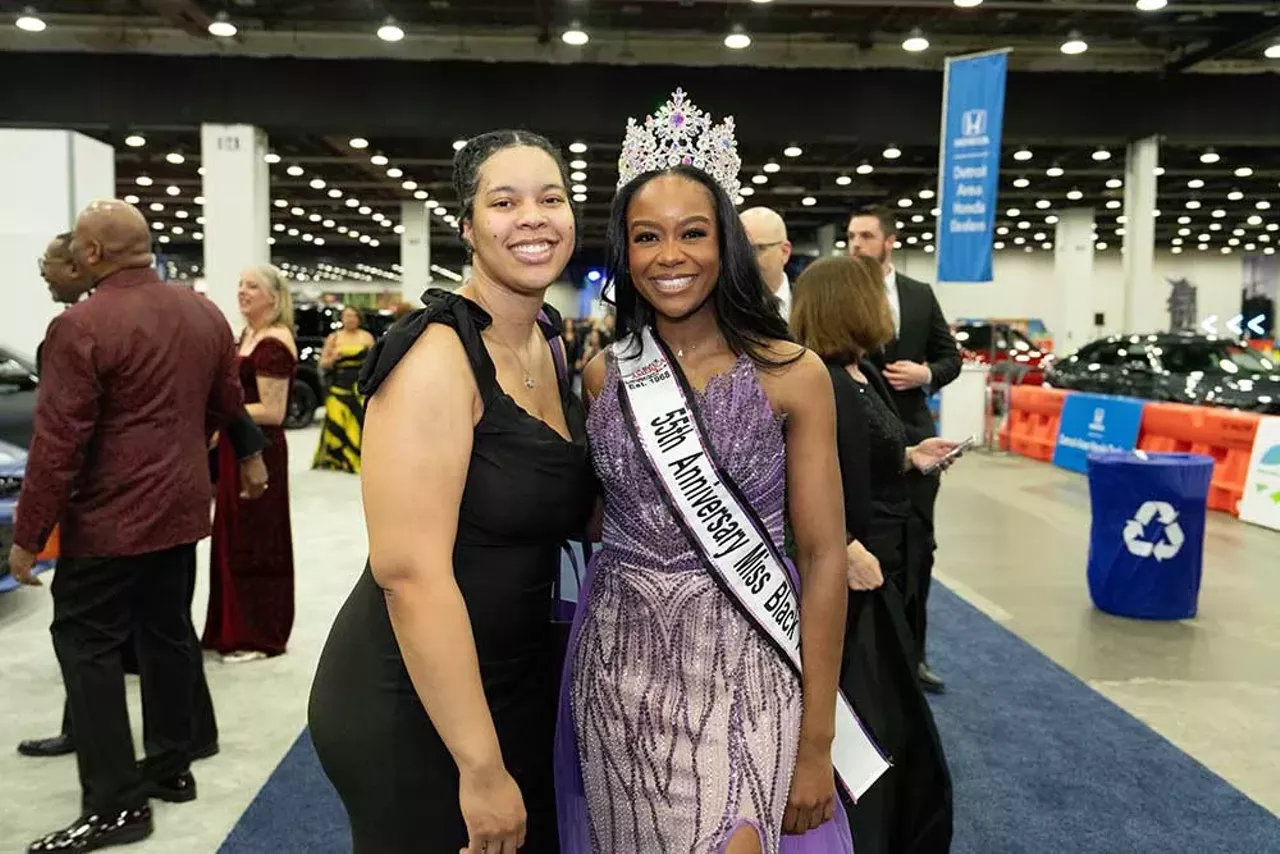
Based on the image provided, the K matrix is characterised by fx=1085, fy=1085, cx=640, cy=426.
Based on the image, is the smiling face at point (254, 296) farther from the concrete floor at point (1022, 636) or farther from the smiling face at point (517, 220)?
the smiling face at point (517, 220)

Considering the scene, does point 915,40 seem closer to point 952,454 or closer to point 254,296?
point 254,296

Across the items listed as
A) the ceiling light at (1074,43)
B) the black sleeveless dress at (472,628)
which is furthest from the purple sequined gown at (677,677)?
the ceiling light at (1074,43)

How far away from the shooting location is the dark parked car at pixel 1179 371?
426 inches

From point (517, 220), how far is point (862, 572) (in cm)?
Result: 113

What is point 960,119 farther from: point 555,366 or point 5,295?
point 555,366

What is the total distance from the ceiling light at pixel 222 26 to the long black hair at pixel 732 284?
10.9m

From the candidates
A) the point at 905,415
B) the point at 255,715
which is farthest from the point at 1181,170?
the point at 255,715

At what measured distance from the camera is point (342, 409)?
10.1m

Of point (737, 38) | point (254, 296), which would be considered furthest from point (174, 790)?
point (737, 38)

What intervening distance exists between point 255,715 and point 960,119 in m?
7.93

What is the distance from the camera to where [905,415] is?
146 inches

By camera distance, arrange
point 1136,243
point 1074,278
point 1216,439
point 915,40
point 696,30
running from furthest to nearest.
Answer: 1. point 1074,278
2. point 1136,243
3. point 696,30
4. point 915,40
5. point 1216,439

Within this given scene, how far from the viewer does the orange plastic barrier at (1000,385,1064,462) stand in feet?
39.5

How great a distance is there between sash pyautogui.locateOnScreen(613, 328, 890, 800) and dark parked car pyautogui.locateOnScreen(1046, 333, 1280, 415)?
10.3m
